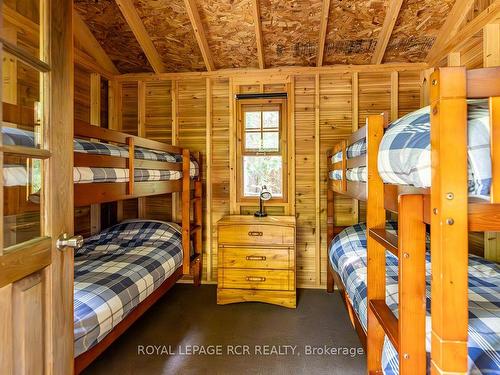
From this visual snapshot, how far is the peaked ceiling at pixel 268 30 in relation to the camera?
2461 mm

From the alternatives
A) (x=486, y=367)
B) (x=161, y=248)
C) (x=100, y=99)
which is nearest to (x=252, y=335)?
(x=161, y=248)

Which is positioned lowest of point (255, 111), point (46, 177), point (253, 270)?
point (253, 270)

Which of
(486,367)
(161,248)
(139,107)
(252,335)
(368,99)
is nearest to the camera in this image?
(486,367)

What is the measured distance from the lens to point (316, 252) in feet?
10.3

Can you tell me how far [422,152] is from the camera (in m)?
0.77

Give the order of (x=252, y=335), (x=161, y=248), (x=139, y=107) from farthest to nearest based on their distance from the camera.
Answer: (x=139, y=107) < (x=161, y=248) < (x=252, y=335)

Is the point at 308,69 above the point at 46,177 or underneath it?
above

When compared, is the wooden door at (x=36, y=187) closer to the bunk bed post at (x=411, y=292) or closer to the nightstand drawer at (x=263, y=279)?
the bunk bed post at (x=411, y=292)

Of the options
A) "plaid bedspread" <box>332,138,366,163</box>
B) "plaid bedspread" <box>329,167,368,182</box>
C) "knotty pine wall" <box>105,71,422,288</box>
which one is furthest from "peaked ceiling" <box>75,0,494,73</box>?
"plaid bedspread" <box>329,167,368,182</box>

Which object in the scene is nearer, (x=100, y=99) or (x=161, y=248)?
(x=161, y=248)

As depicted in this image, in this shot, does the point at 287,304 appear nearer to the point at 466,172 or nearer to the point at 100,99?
the point at 466,172

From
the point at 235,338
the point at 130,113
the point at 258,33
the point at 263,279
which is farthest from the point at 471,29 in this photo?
the point at 130,113

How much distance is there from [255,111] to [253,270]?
1738 millimetres

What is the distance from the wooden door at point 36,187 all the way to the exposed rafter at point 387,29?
248 cm
